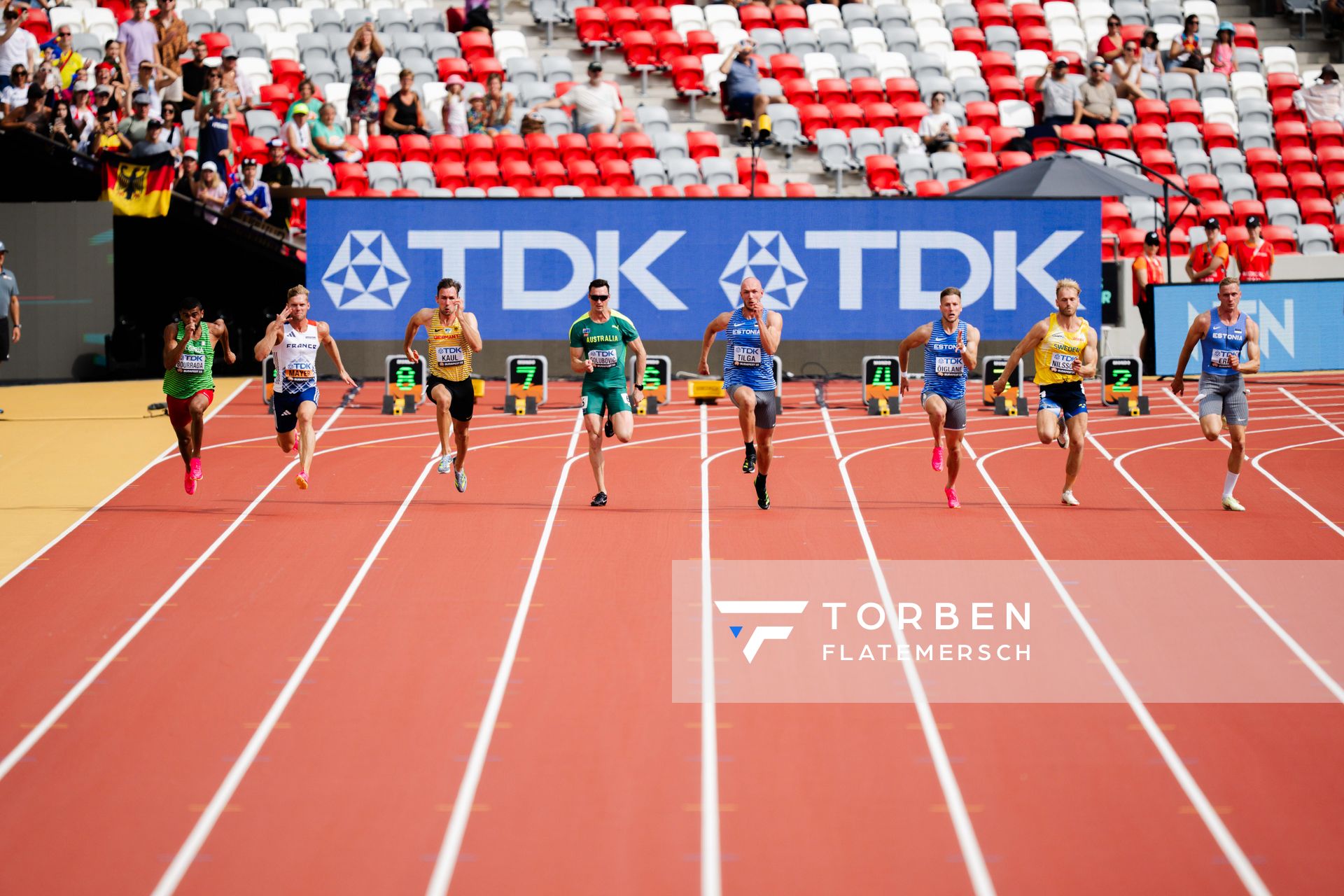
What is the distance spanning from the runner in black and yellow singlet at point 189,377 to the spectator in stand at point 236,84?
37.1ft

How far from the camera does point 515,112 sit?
26594 mm

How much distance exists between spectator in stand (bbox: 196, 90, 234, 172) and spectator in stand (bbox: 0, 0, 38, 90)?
2.72 metres

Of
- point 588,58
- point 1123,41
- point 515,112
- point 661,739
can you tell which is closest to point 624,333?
point 661,739

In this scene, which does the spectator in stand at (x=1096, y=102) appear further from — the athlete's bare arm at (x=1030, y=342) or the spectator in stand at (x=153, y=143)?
the spectator in stand at (x=153, y=143)

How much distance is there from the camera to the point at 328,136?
24.5 metres

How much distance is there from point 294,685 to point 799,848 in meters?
3.43

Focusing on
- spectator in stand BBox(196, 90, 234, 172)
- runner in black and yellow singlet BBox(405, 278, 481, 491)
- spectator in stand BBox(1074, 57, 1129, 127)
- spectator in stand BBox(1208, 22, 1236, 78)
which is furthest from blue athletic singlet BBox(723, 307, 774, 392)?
spectator in stand BBox(1208, 22, 1236, 78)

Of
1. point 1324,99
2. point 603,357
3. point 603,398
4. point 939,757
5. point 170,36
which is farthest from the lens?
point 1324,99

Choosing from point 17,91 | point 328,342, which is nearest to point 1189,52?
point 17,91

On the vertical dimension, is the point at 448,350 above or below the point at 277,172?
below

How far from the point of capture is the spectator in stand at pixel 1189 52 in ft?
97.0

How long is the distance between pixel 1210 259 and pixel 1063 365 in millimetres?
10374

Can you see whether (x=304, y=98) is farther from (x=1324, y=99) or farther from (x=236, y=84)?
(x=1324, y=99)

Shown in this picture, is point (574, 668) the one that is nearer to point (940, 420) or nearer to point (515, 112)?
point (940, 420)
